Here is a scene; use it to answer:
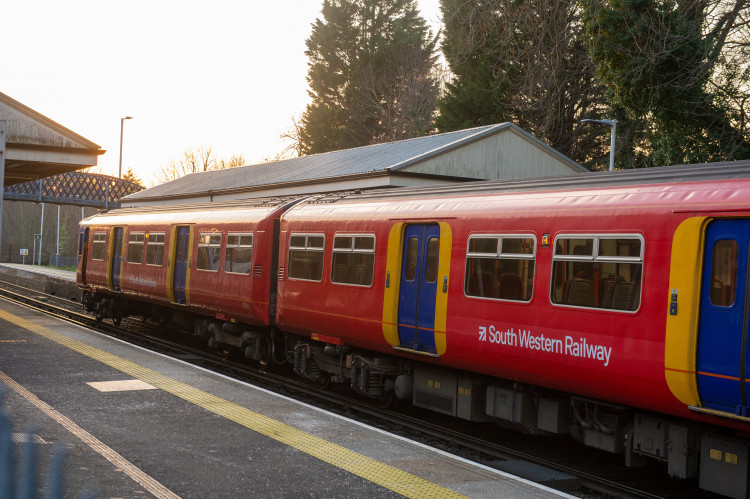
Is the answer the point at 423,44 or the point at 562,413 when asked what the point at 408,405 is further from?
the point at 423,44

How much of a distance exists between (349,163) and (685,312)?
2207 centimetres

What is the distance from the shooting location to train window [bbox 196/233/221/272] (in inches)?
652

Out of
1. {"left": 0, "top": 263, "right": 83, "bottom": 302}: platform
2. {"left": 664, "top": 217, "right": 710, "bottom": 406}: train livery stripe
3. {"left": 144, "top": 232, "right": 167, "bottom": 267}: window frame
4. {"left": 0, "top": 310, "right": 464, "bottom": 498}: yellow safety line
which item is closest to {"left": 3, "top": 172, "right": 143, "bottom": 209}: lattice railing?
{"left": 0, "top": 263, "right": 83, "bottom": 302}: platform

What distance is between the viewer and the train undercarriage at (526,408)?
24.4 ft

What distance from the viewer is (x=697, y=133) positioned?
23531mm

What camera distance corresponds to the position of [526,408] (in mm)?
9742

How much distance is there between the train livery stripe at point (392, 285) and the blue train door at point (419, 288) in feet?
0.24

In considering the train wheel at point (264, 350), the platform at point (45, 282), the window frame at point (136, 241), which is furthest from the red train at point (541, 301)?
the platform at point (45, 282)

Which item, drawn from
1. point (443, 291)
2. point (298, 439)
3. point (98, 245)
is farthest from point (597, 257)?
point (98, 245)

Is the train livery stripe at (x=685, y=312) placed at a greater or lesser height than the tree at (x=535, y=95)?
lesser

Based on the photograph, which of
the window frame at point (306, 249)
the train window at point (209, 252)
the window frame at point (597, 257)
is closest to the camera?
the window frame at point (597, 257)

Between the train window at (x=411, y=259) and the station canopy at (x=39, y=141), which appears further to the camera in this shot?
the station canopy at (x=39, y=141)

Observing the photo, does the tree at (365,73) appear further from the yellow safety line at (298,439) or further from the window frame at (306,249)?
the yellow safety line at (298,439)

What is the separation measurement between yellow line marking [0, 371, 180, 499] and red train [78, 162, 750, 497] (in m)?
4.22
